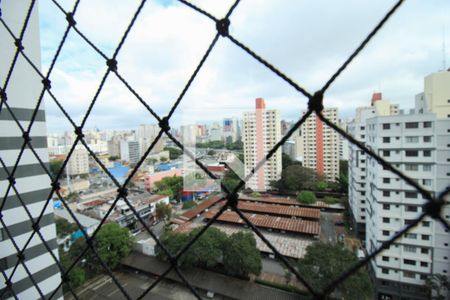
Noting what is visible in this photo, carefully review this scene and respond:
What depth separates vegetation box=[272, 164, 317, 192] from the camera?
8820mm

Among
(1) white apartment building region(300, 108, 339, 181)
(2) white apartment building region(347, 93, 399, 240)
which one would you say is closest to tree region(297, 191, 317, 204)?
(2) white apartment building region(347, 93, 399, 240)

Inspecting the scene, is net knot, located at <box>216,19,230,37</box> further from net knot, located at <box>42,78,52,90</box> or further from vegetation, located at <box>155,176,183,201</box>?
vegetation, located at <box>155,176,183,201</box>

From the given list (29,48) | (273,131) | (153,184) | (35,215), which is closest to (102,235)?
(35,215)

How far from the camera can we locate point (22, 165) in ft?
3.90

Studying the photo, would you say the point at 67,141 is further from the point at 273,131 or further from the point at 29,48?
the point at 29,48

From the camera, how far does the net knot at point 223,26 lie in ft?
1.41

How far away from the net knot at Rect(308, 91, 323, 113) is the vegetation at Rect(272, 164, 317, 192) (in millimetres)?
8811

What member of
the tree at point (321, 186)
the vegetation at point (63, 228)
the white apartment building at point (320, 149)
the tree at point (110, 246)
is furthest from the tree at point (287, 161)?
the vegetation at point (63, 228)

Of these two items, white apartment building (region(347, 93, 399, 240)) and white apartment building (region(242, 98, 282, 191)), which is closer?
white apartment building (region(347, 93, 399, 240))

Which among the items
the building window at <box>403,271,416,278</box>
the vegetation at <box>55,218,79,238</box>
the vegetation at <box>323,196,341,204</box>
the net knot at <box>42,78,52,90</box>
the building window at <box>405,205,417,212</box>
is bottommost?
the building window at <box>403,271,416,278</box>

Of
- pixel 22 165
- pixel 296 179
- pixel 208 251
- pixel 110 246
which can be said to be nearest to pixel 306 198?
pixel 296 179

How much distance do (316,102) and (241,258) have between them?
4010 millimetres

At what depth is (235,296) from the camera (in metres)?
3.64

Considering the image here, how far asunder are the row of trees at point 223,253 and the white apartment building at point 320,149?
5.92 meters
